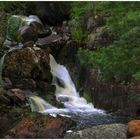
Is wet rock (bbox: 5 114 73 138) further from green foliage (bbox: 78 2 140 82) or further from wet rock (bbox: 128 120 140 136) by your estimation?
green foliage (bbox: 78 2 140 82)

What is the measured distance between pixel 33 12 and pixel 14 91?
34.7 feet

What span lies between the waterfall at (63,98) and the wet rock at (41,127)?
2124mm

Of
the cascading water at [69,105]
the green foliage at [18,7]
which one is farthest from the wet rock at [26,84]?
the green foliage at [18,7]

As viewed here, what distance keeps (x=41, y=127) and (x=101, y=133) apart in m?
1.80

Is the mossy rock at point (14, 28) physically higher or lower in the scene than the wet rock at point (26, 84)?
higher

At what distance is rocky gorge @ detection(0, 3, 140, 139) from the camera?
41.8ft

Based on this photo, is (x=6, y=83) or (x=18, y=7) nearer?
(x=6, y=83)

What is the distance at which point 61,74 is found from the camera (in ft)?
62.1

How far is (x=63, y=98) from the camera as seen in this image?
17141 millimetres

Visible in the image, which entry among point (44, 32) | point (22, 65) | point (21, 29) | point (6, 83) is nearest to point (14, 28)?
point (21, 29)

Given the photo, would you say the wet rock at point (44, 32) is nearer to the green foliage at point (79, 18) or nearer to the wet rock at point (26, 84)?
the green foliage at point (79, 18)

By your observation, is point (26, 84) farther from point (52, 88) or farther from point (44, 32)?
point (44, 32)

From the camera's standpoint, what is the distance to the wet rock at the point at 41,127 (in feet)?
41.3

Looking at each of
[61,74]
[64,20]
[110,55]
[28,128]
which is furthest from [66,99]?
[64,20]
